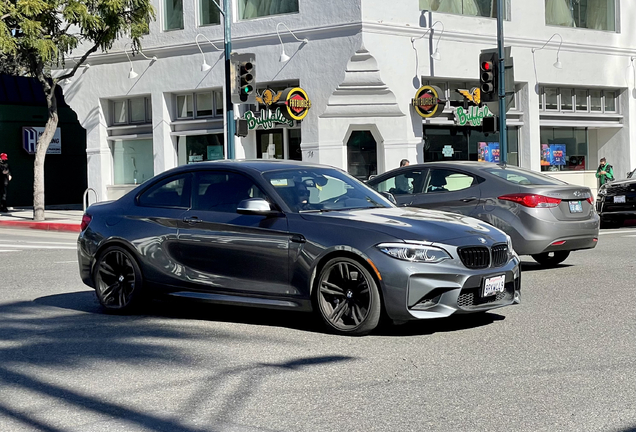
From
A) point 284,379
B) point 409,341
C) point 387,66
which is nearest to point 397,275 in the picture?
point 409,341

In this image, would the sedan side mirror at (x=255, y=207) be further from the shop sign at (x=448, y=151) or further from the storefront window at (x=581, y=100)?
the storefront window at (x=581, y=100)

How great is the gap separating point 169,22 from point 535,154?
1247 centimetres

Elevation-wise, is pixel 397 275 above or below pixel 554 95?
below

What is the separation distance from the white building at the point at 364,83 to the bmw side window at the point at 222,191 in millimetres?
17033

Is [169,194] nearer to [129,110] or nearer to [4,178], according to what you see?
[129,110]

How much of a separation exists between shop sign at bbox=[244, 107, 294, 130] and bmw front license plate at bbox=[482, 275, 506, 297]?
62.1 feet

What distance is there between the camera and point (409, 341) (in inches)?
303

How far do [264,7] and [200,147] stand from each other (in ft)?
15.9

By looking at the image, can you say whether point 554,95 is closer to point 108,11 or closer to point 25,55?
point 108,11

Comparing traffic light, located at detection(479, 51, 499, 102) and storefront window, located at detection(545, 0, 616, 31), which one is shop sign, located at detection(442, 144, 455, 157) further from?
storefront window, located at detection(545, 0, 616, 31)

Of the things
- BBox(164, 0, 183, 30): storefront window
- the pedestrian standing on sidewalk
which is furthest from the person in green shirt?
the pedestrian standing on sidewalk

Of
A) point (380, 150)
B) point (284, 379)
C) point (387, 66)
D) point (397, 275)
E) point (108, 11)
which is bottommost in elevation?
point (284, 379)

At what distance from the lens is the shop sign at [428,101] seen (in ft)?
85.4

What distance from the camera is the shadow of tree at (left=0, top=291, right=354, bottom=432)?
551cm
